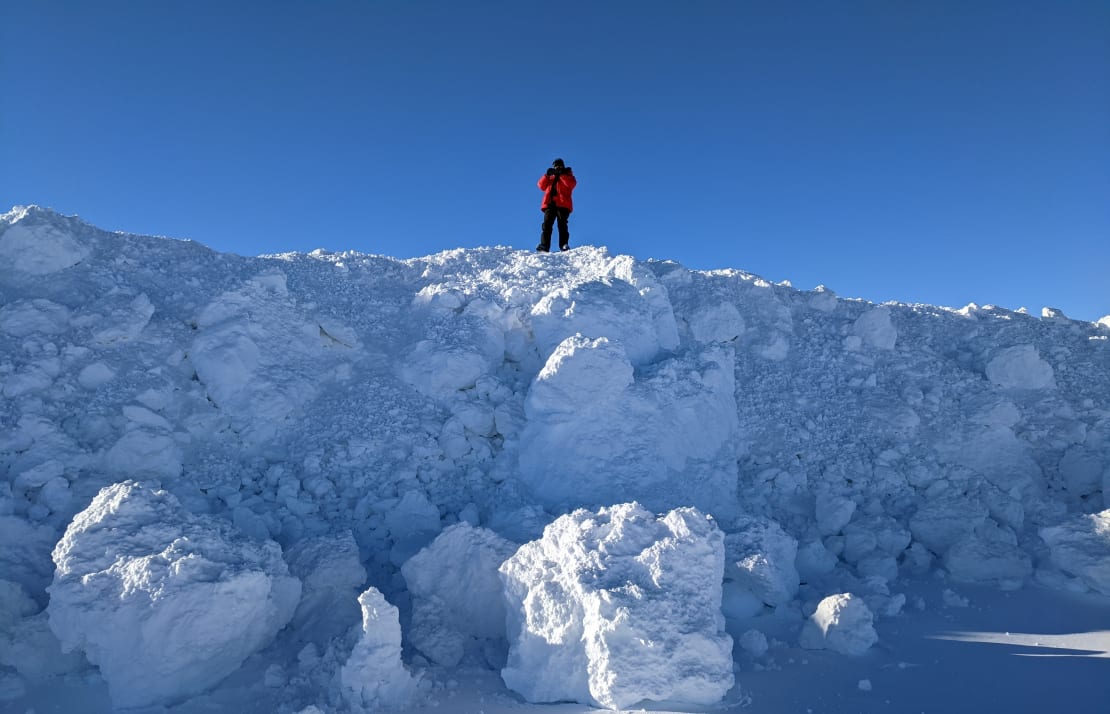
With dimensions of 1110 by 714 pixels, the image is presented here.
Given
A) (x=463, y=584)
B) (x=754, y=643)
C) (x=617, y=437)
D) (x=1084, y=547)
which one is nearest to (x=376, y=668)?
(x=463, y=584)

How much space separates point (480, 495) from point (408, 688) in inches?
110

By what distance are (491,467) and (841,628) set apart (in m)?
4.12

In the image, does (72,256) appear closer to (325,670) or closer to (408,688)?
(325,670)

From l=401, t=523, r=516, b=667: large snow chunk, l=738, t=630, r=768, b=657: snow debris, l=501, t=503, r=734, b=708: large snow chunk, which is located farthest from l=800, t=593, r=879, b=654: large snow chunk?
l=401, t=523, r=516, b=667: large snow chunk

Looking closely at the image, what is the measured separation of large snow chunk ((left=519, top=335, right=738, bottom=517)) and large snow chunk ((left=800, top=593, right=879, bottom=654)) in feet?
6.98

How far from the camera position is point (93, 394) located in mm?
7336

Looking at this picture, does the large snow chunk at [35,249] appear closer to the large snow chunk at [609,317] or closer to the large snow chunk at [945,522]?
the large snow chunk at [609,317]

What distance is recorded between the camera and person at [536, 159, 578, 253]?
11.9 m

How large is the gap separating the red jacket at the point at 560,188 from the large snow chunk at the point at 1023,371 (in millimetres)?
7608

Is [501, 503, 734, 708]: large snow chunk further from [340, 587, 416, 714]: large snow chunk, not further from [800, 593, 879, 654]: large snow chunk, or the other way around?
[800, 593, 879, 654]: large snow chunk

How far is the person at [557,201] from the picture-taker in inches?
469

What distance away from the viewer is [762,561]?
6.47 metres

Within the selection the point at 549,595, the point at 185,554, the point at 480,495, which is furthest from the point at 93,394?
the point at 549,595

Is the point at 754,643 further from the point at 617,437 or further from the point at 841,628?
the point at 617,437
